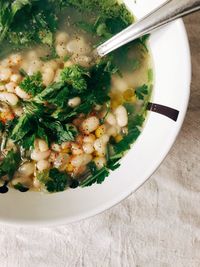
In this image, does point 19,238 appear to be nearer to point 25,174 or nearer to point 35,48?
point 25,174

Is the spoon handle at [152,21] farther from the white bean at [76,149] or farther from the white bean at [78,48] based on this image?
the white bean at [76,149]

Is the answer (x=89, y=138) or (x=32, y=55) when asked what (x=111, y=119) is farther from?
(x=32, y=55)

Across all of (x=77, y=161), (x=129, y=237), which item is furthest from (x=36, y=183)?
(x=129, y=237)

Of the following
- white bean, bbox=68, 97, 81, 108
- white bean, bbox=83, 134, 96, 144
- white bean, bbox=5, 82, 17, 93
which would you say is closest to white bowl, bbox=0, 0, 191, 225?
white bean, bbox=83, 134, 96, 144

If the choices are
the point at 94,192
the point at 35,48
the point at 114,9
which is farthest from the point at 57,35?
the point at 94,192

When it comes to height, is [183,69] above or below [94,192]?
above

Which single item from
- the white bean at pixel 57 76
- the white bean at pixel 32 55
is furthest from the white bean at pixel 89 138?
the white bean at pixel 32 55
